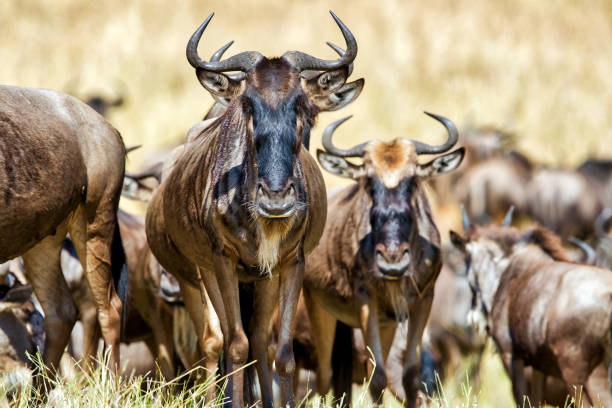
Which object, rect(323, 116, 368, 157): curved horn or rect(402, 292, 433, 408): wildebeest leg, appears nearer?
rect(402, 292, 433, 408): wildebeest leg

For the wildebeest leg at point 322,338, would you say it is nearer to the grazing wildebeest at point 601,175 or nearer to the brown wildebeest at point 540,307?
the brown wildebeest at point 540,307

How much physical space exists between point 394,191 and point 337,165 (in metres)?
1.09

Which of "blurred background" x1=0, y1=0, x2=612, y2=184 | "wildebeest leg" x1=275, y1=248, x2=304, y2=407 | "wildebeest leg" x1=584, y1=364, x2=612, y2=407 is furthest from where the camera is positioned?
"blurred background" x1=0, y1=0, x2=612, y2=184

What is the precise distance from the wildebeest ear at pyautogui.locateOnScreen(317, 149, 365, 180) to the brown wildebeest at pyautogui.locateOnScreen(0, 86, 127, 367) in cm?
241

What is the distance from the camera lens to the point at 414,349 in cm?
815

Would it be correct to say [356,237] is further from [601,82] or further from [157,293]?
[601,82]

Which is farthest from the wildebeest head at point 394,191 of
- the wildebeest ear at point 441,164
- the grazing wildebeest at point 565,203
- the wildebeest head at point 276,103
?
the grazing wildebeest at point 565,203

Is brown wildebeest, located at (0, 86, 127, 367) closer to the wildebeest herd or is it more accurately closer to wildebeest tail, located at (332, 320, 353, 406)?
the wildebeest herd

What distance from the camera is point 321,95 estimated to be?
6.24 metres

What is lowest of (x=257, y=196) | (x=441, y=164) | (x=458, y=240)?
(x=458, y=240)

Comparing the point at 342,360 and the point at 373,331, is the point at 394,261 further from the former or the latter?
the point at 342,360

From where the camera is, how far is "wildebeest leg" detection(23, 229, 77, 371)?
689cm

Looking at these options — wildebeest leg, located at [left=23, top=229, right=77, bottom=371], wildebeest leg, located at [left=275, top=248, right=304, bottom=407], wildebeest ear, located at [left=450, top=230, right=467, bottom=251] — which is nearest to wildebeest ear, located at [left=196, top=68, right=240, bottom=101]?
wildebeest leg, located at [left=275, top=248, right=304, bottom=407]

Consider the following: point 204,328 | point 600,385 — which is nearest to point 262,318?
point 204,328
